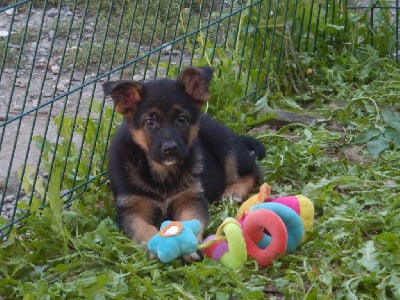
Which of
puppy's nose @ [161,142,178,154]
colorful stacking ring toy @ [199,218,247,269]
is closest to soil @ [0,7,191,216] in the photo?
puppy's nose @ [161,142,178,154]

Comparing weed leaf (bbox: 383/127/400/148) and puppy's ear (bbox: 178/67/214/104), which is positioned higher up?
puppy's ear (bbox: 178/67/214/104)

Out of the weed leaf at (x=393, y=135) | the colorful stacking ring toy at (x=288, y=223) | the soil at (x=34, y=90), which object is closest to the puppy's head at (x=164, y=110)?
the colorful stacking ring toy at (x=288, y=223)

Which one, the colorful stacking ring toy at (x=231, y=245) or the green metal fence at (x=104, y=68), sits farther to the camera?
the green metal fence at (x=104, y=68)

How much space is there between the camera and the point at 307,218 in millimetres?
4691

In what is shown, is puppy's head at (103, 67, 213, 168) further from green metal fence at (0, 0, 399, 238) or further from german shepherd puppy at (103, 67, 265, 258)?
green metal fence at (0, 0, 399, 238)

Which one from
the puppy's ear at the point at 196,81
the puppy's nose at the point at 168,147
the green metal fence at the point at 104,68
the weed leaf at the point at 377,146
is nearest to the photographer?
the puppy's nose at the point at 168,147

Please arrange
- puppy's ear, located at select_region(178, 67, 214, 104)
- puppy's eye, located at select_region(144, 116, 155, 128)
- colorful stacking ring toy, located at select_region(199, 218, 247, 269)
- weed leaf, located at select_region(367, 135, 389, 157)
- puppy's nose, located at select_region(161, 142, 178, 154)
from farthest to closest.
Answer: weed leaf, located at select_region(367, 135, 389, 157), puppy's ear, located at select_region(178, 67, 214, 104), puppy's eye, located at select_region(144, 116, 155, 128), puppy's nose, located at select_region(161, 142, 178, 154), colorful stacking ring toy, located at select_region(199, 218, 247, 269)

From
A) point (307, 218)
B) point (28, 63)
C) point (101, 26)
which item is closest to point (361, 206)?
point (307, 218)

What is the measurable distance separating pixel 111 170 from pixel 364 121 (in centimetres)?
251

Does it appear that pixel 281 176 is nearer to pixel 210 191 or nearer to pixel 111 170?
pixel 210 191

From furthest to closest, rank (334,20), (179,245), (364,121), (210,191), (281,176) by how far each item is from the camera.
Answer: (334,20) < (364,121) < (281,176) < (210,191) < (179,245)

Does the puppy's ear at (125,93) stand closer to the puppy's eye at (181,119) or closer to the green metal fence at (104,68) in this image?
the puppy's eye at (181,119)

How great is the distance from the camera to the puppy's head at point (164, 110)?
16.0 feet

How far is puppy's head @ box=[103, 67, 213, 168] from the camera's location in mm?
4875
